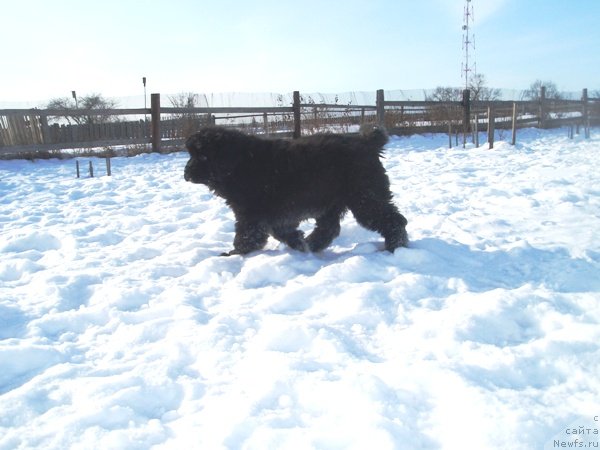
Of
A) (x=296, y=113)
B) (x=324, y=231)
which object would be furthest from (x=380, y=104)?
(x=324, y=231)

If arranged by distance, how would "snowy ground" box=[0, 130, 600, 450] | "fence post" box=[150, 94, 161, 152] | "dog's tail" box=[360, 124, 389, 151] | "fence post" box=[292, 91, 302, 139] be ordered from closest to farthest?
"snowy ground" box=[0, 130, 600, 450], "dog's tail" box=[360, 124, 389, 151], "fence post" box=[150, 94, 161, 152], "fence post" box=[292, 91, 302, 139]

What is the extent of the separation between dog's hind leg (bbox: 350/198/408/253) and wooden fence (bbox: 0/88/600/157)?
1030cm

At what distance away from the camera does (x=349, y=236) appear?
5074 mm

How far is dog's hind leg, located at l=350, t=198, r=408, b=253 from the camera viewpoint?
4227mm

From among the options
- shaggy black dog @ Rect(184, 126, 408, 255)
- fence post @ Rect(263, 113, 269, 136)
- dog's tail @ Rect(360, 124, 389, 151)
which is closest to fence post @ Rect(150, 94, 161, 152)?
fence post @ Rect(263, 113, 269, 136)

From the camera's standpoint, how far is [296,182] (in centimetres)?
436

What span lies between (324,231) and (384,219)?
66 centimetres

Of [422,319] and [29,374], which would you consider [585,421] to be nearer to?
[422,319]

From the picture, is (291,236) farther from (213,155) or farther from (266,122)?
(266,122)

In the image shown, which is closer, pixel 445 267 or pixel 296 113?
pixel 445 267

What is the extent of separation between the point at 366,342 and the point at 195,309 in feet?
3.94

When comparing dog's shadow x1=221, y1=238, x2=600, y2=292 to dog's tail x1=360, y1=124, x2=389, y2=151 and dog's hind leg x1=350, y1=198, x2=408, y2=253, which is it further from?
dog's tail x1=360, y1=124, x2=389, y2=151

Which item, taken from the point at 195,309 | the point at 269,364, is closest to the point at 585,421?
the point at 269,364

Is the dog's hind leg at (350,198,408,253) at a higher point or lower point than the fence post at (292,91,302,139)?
lower
